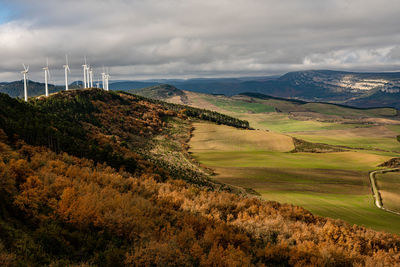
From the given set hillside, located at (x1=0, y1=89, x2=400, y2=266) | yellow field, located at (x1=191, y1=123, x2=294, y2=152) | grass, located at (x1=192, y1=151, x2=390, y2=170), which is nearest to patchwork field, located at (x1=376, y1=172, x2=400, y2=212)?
grass, located at (x1=192, y1=151, x2=390, y2=170)

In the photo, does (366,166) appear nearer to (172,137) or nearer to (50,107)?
(172,137)

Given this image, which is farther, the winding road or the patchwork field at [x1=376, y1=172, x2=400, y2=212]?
the patchwork field at [x1=376, y1=172, x2=400, y2=212]

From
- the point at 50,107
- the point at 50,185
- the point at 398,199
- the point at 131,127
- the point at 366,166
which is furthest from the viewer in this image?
the point at 131,127

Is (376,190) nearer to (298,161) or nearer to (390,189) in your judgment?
(390,189)

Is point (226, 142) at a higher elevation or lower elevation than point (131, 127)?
lower

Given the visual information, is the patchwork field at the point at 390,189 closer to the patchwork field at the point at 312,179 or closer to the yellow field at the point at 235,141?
the patchwork field at the point at 312,179

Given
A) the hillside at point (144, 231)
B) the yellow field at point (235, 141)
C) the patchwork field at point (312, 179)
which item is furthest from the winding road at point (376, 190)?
the yellow field at point (235, 141)

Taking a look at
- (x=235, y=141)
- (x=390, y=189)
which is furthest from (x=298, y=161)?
(x=235, y=141)

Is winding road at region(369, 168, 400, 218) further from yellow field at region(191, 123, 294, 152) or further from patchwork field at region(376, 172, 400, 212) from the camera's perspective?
yellow field at region(191, 123, 294, 152)

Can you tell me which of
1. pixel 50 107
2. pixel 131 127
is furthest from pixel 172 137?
pixel 50 107
